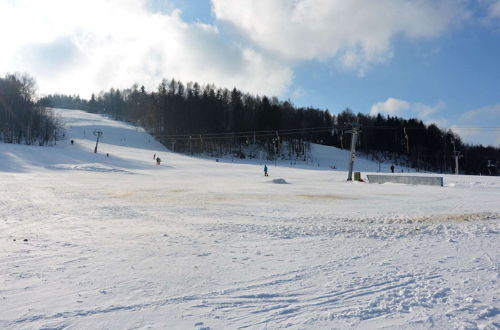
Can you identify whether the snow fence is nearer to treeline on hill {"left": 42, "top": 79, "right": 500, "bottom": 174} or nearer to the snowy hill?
the snowy hill

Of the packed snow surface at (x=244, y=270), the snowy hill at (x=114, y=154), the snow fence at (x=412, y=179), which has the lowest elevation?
the packed snow surface at (x=244, y=270)

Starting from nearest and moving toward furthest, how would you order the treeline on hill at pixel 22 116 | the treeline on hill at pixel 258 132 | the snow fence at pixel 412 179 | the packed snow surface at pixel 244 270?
the packed snow surface at pixel 244 270, the snow fence at pixel 412 179, the treeline on hill at pixel 22 116, the treeline on hill at pixel 258 132

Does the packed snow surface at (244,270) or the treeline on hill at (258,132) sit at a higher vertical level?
the treeline on hill at (258,132)

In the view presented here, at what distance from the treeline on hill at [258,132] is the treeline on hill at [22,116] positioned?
27.9ft

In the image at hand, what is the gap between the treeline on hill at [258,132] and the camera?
87562mm

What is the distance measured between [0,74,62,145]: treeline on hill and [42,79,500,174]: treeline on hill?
8508 mm

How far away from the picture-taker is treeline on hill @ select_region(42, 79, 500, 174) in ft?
287

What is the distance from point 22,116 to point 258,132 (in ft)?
194

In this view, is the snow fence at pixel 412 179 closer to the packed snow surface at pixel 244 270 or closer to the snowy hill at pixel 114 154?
the packed snow surface at pixel 244 270

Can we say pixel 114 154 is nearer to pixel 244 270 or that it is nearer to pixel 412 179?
pixel 412 179

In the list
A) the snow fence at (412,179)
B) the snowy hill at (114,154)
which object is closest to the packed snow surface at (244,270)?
the snow fence at (412,179)

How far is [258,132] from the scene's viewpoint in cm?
9375

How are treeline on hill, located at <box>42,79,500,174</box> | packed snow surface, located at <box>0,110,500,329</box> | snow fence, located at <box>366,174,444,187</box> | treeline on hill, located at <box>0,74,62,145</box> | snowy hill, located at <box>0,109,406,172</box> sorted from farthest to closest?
treeline on hill, located at <box>42,79,500,174</box>, treeline on hill, located at <box>0,74,62,145</box>, snowy hill, located at <box>0,109,406,172</box>, snow fence, located at <box>366,174,444,187</box>, packed snow surface, located at <box>0,110,500,329</box>

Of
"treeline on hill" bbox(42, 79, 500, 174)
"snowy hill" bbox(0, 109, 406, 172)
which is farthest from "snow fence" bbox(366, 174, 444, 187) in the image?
"treeline on hill" bbox(42, 79, 500, 174)
